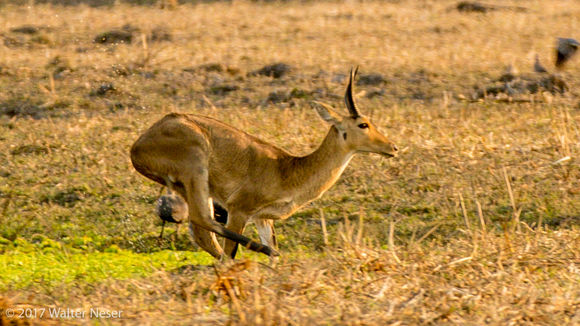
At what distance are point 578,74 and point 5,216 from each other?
28.3ft

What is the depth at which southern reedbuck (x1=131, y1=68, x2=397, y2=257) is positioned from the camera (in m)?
7.30

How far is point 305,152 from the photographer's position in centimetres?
1002

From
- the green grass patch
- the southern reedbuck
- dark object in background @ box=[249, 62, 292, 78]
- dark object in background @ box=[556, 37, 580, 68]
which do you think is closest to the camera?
the green grass patch

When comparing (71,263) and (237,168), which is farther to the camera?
(237,168)

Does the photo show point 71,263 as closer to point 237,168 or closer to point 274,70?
point 237,168

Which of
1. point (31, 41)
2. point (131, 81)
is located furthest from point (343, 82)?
point (31, 41)

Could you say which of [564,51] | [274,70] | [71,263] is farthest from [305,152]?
[564,51]

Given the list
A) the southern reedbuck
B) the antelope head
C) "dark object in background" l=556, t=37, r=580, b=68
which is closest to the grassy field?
"dark object in background" l=556, t=37, r=580, b=68

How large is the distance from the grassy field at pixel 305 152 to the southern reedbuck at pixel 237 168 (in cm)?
33

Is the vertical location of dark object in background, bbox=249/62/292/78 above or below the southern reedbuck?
below

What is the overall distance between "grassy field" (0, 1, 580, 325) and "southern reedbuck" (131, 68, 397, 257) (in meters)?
0.33

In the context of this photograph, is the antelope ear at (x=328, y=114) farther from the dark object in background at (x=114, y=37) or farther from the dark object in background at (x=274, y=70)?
the dark object in background at (x=114, y=37)

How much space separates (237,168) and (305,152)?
2.50m

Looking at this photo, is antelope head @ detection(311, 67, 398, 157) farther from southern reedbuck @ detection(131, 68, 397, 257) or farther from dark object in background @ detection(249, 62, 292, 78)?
dark object in background @ detection(249, 62, 292, 78)
